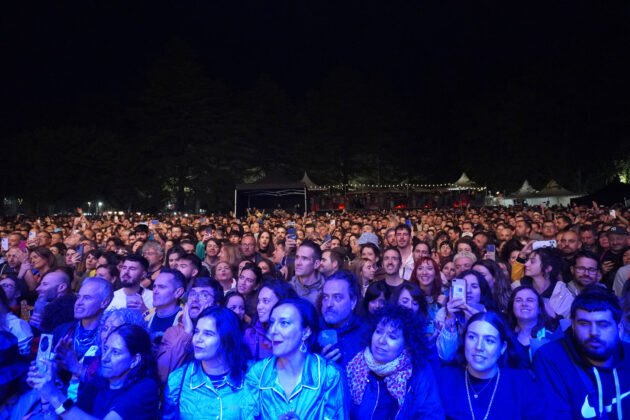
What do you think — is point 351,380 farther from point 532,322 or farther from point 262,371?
point 532,322

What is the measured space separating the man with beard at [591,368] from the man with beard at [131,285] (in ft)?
11.0

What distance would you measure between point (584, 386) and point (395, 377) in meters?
0.90

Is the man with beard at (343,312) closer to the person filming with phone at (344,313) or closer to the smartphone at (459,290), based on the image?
the person filming with phone at (344,313)

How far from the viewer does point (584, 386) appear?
2605 mm

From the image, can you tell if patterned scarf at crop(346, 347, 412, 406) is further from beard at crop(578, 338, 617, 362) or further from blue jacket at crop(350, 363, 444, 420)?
beard at crop(578, 338, 617, 362)

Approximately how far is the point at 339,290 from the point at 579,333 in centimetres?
146

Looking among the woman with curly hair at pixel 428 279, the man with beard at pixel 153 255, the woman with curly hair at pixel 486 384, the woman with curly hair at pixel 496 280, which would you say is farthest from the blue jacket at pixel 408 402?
the man with beard at pixel 153 255

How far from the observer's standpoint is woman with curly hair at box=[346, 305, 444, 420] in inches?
101

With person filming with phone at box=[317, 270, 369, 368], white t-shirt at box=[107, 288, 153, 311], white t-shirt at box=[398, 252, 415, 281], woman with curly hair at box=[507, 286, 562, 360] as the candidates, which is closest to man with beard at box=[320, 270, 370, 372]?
person filming with phone at box=[317, 270, 369, 368]

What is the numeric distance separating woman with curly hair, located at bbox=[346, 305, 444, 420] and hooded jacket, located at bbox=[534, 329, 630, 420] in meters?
0.58

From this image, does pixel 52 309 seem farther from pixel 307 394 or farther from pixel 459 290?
pixel 459 290

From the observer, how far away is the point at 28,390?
9.80 ft

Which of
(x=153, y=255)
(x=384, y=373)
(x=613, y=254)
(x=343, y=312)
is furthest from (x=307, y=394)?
(x=613, y=254)

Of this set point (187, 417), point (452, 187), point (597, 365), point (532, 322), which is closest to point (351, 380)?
point (187, 417)
